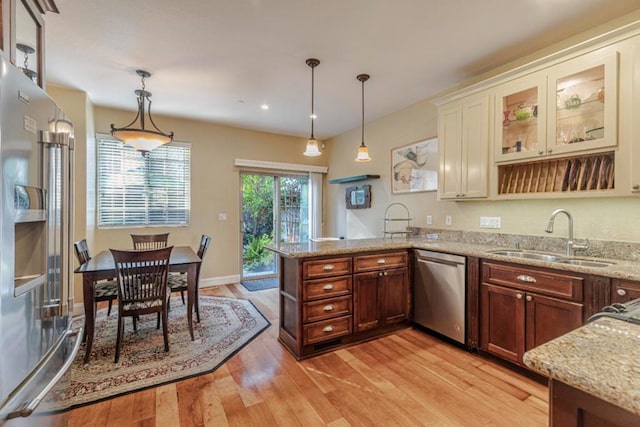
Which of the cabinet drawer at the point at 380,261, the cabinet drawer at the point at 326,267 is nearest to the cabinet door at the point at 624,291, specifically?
the cabinet drawer at the point at 380,261

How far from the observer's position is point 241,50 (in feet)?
8.63

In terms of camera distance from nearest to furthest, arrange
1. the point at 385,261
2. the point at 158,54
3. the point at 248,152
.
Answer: the point at 158,54
the point at 385,261
the point at 248,152

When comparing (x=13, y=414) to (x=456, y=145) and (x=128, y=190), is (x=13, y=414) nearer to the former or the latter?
(x=456, y=145)

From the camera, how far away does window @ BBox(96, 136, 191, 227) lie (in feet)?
13.7

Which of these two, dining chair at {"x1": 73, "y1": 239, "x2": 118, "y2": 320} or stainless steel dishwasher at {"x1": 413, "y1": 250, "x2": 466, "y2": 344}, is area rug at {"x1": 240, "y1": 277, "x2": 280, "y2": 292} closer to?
dining chair at {"x1": 73, "y1": 239, "x2": 118, "y2": 320}

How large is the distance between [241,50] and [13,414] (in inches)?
106

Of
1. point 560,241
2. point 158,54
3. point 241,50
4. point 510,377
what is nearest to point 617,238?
point 560,241

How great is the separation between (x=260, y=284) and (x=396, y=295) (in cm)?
270

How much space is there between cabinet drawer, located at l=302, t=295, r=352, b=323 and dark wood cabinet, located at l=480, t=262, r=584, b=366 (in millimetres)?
1153

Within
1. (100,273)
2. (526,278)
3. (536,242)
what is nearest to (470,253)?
(526,278)

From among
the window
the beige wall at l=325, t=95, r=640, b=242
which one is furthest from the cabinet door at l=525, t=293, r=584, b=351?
the window

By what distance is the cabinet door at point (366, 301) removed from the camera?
110 inches

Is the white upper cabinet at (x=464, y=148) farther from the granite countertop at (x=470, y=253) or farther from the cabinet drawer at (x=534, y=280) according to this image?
the cabinet drawer at (x=534, y=280)

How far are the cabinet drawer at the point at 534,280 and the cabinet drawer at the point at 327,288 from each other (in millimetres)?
1163
